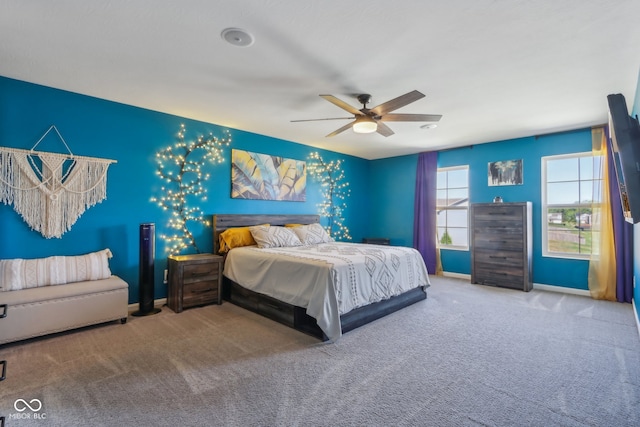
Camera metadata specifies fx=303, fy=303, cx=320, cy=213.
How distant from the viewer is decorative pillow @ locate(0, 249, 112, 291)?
2.84 meters

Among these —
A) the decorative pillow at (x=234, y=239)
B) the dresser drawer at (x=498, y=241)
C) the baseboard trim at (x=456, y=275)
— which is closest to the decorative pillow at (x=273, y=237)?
the decorative pillow at (x=234, y=239)

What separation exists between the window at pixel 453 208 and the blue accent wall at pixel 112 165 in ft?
13.4

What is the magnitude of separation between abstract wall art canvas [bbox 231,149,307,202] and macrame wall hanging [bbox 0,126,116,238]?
169 centimetres

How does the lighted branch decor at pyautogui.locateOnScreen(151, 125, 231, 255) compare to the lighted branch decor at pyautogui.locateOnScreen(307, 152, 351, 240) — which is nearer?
the lighted branch decor at pyautogui.locateOnScreen(151, 125, 231, 255)

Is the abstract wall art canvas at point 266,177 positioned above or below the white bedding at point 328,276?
above

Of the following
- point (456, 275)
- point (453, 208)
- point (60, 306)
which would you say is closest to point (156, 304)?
point (60, 306)

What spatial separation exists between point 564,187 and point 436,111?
Answer: 2.76m

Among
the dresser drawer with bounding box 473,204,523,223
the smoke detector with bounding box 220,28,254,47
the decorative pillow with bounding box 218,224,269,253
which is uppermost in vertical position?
the smoke detector with bounding box 220,28,254,47

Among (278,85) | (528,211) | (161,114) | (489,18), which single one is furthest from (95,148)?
(528,211)

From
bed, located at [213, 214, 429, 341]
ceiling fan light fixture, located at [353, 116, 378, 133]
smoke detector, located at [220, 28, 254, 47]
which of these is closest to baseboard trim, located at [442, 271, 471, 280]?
bed, located at [213, 214, 429, 341]

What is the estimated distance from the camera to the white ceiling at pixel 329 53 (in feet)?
6.52

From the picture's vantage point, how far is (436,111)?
3816mm

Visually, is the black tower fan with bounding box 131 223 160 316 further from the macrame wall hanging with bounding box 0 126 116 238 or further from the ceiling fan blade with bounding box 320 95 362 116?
the ceiling fan blade with bounding box 320 95 362 116

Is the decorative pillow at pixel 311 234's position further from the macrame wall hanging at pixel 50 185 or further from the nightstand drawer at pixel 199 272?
the macrame wall hanging at pixel 50 185
